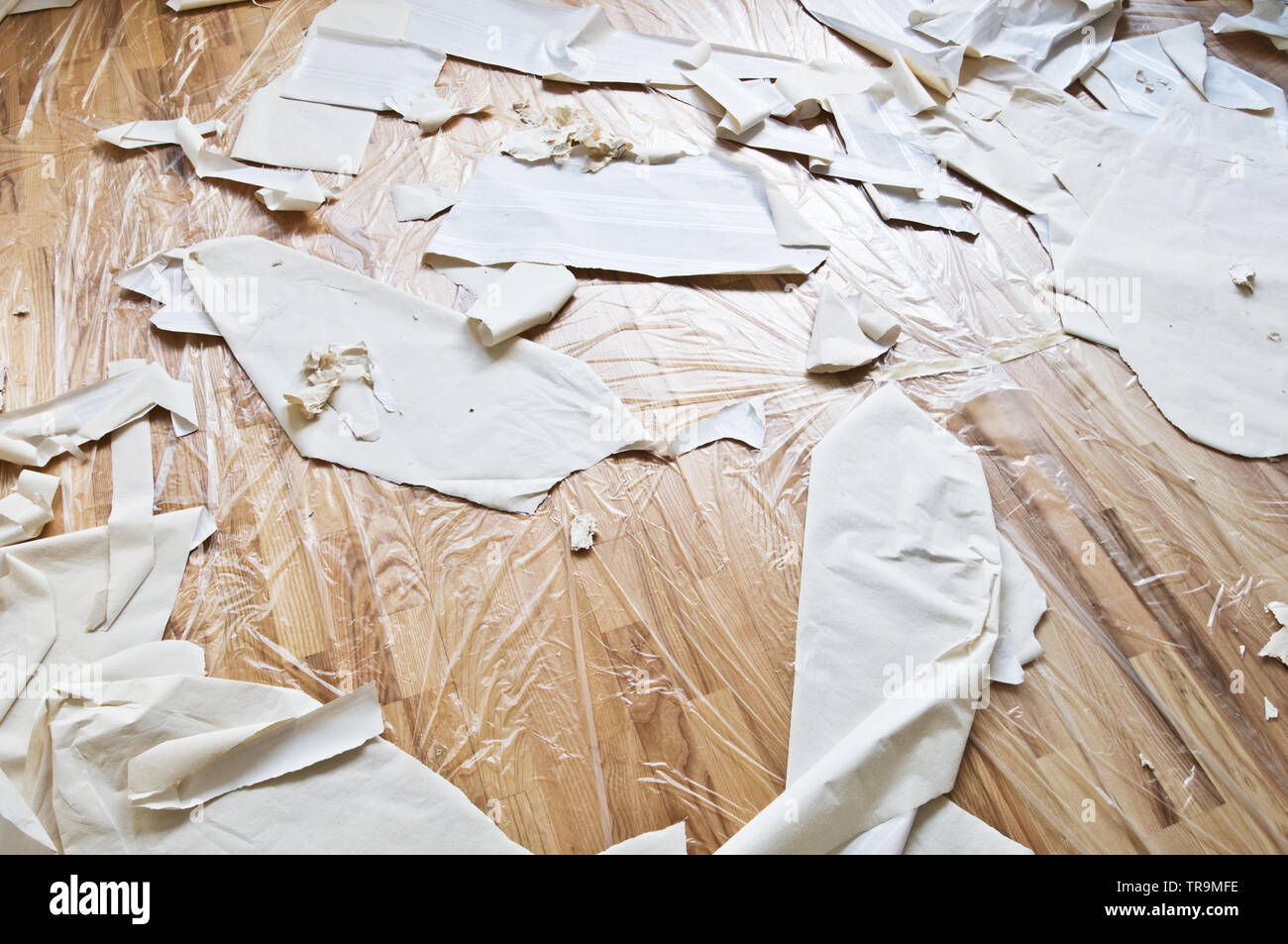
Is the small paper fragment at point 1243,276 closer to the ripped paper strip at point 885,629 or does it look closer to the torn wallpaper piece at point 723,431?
the ripped paper strip at point 885,629

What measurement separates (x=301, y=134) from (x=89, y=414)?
67cm

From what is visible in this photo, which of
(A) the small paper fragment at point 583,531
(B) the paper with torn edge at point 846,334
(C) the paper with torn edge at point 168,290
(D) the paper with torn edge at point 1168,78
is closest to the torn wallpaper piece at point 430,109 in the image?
(C) the paper with torn edge at point 168,290

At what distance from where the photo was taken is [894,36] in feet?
6.05

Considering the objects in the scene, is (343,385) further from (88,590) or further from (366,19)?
(366,19)

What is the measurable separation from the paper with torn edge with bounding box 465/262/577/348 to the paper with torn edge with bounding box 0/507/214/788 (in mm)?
488

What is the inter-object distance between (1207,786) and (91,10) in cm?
239

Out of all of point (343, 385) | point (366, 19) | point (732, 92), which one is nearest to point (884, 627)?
point (343, 385)

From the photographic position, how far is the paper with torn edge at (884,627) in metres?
1.03

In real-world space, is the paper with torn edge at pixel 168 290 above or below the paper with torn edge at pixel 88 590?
above

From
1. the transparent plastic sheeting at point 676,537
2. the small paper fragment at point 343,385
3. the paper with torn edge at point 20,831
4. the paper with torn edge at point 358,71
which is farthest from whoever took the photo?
the paper with torn edge at point 358,71

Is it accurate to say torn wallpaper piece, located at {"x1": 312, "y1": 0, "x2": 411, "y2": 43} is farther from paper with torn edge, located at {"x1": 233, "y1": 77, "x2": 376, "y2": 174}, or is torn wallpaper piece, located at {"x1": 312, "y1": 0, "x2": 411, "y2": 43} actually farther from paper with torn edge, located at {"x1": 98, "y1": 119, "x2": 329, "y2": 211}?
paper with torn edge, located at {"x1": 98, "y1": 119, "x2": 329, "y2": 211}

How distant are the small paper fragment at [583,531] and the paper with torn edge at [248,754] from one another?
1.04 ft
